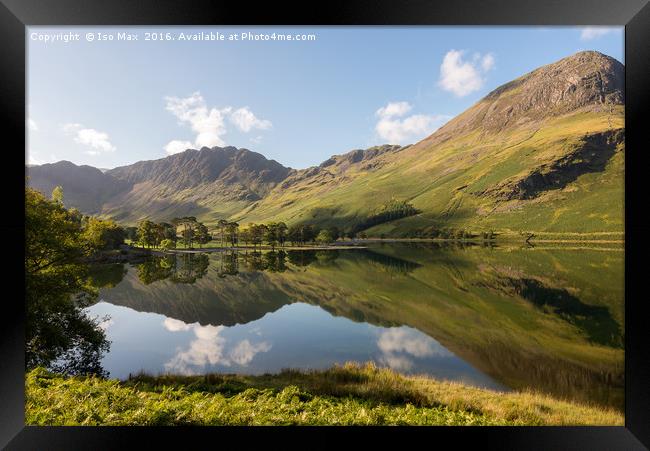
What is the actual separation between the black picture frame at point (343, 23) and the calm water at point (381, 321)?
10584 millimetres

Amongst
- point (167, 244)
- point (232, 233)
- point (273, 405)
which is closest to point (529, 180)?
point (232, 233)

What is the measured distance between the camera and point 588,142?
138750 millimetres

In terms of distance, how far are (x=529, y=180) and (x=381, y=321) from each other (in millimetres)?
143509

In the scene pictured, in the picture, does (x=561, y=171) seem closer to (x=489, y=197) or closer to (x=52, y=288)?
(x=489, y=197)

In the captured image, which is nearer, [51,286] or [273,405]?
Answer: [273,405]

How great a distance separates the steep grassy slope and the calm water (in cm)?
7596

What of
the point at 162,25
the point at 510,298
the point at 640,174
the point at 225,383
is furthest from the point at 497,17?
the point at 510,298

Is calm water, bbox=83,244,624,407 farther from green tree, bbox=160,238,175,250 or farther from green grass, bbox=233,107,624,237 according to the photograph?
green grass, bbox=233,107,624,237

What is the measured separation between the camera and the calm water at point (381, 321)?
56.9 feet

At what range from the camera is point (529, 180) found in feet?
440

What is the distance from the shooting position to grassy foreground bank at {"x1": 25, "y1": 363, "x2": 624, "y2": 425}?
566 centimetres

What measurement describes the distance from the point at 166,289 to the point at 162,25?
121 feet

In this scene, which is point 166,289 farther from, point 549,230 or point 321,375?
point 549,230

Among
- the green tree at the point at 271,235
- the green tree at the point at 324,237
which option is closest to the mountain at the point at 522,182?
the green tree at the point at 324,237
